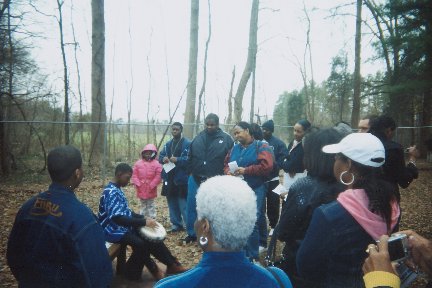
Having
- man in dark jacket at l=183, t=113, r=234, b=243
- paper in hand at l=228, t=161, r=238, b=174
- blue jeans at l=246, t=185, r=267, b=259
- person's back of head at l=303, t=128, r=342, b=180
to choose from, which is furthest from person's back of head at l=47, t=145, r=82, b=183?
man in dark jacket at l=183, t=113, r=234, b=243

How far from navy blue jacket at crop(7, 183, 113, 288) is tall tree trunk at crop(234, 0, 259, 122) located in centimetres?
1247

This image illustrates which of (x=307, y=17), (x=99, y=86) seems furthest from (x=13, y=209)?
(x=307, y=17)

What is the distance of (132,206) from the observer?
8.79 metres

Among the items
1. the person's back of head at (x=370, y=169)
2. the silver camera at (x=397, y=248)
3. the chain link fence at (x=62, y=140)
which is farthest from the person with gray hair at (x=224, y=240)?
the chain link fence at (x=62, y=140)

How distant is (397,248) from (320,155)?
3.60ft

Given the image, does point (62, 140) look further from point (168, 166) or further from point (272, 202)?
point (272, 202)

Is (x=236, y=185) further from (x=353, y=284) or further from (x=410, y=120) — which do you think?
(x=410, y=120)

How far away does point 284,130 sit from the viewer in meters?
25.5

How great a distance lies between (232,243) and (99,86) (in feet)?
44.2

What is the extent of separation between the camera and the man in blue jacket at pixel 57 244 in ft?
6.75

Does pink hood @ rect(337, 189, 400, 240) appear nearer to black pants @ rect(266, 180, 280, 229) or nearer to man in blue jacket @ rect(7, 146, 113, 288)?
man in blue jacket @ rect(7, 146, 113, 288)

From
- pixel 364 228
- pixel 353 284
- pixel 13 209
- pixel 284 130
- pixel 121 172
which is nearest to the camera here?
pixel 364 228

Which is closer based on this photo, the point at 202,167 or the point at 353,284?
the point at 353,284

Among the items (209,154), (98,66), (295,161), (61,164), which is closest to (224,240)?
(61,164)
